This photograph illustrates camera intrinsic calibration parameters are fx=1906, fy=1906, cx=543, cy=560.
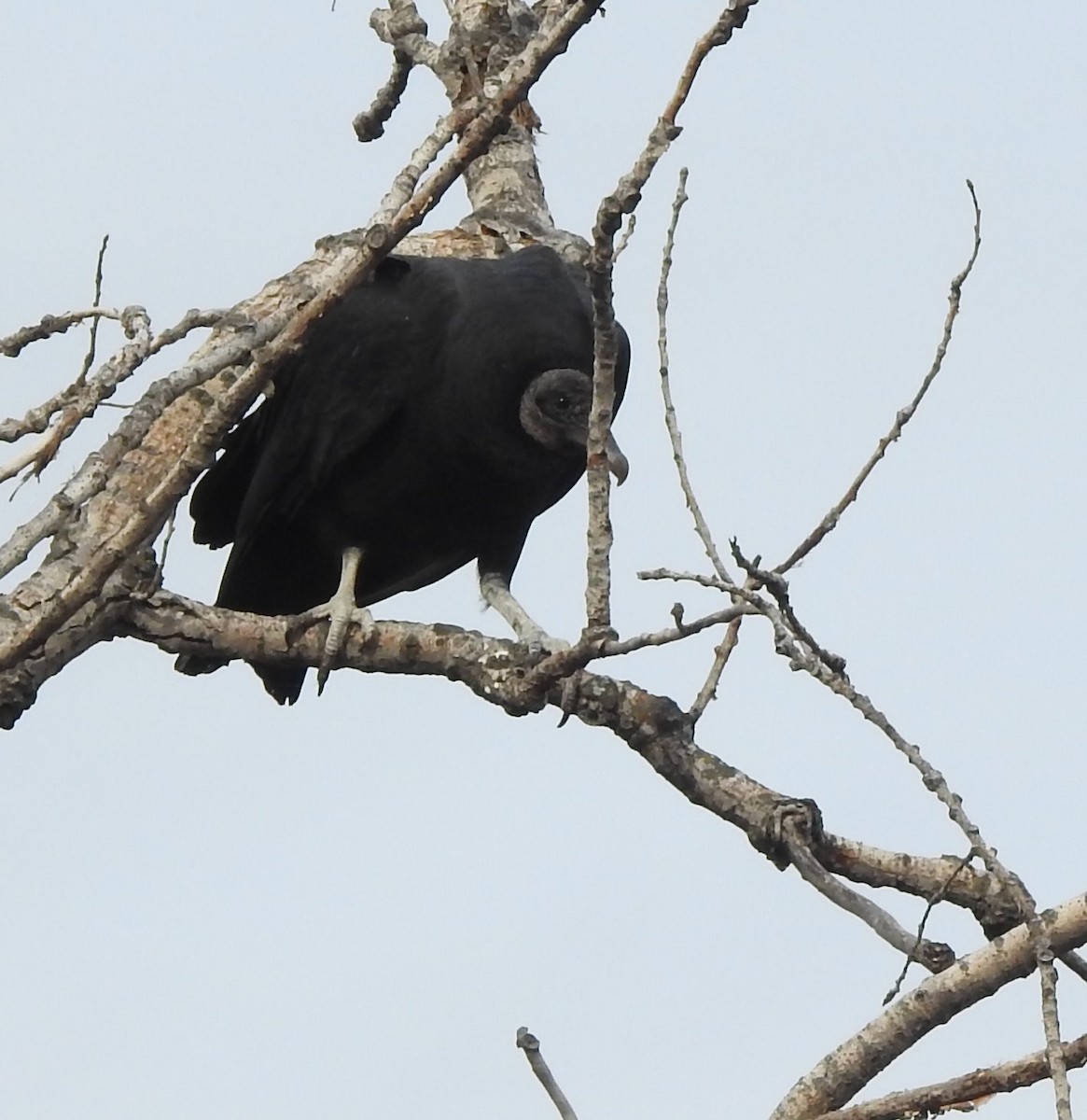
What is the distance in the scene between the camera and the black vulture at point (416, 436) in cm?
367

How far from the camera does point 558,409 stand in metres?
3.63

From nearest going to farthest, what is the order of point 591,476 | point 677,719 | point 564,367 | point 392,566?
point 591,476
point 677,719
point 564,367
point 392,566

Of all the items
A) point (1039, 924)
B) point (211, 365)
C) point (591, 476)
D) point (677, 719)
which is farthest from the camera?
point (677, 719)

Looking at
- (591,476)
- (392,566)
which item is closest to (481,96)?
(591,476)

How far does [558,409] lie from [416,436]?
1.15 ft

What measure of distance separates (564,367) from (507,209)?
75cm

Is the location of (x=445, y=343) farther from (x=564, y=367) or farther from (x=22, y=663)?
(x=22, y=663)

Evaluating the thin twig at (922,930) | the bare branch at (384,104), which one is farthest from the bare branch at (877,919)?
the bare branch at (384,104)

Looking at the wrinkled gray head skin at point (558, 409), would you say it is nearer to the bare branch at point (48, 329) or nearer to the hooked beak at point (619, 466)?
the hooked beak at point (619, 466)

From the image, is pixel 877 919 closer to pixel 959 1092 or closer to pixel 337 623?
pixel 959 1092

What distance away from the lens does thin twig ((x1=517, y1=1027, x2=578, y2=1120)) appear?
2.16m

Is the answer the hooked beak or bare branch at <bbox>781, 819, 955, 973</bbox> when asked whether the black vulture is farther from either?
bare branch at <bbox>781, 819, 955, 973</bbox>

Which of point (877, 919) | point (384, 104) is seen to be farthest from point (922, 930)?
point (384, 104)

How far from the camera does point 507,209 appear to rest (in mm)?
4281
